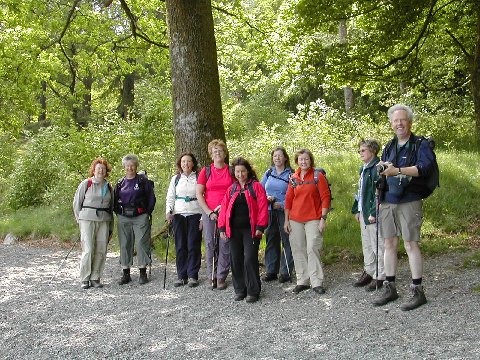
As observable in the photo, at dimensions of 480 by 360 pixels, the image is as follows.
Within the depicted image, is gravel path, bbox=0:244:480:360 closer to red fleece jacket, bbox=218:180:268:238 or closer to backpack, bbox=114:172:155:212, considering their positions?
red fleece jacket, bbox=218:180:268:238

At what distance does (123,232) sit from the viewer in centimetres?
816

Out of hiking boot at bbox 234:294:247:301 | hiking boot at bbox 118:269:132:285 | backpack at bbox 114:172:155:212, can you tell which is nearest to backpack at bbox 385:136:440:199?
hiking boot at bbox 234:294:247:301

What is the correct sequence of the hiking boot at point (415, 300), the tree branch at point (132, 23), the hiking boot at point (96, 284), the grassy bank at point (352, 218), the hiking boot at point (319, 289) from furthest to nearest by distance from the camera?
the tree branch at point (132, 23) → the grassy bank at point (352, 218) → the hiking boot at point (96, 284) → the hiking boot at point (319, 289) → the hiking boot at point (415, 300)

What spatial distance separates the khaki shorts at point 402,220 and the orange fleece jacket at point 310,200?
109 cm

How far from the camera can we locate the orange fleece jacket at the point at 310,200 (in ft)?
22.2

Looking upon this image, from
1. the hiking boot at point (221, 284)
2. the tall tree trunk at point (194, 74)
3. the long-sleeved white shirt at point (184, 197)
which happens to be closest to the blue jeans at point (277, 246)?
the hiking boot at point (221, 284)

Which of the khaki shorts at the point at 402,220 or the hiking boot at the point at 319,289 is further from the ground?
the khaki shorts at the point at 402,220

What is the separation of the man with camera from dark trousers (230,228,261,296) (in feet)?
4.92

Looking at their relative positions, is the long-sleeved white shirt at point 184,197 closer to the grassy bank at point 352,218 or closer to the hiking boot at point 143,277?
the hiking boot at point 143,277

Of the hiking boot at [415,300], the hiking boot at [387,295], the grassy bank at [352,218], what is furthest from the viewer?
the grassy bank at [352,218]

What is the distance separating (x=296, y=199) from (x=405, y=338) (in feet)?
8.44

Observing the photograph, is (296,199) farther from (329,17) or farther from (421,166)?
(329,17)

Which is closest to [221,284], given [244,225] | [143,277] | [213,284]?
[213,284]

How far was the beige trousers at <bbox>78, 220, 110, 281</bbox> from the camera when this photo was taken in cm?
793
